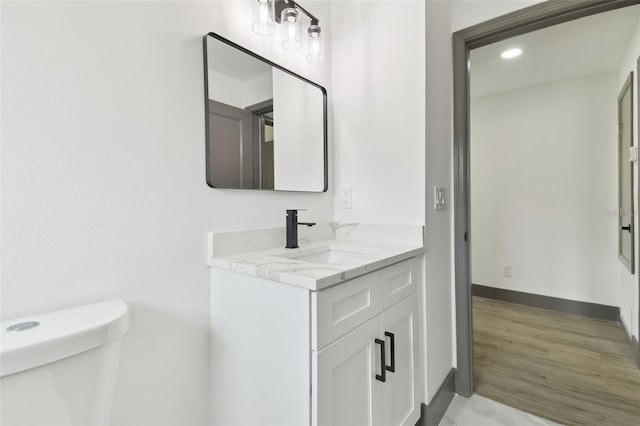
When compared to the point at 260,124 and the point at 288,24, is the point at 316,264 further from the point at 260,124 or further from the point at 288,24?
the point at 288,24

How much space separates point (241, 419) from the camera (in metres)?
1.04

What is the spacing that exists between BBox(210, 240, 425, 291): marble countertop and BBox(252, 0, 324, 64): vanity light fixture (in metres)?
0.95

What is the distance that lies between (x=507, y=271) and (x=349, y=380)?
3094 millimetres

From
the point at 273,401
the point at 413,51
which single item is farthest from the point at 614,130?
the point at 273,401

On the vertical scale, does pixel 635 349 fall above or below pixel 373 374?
below

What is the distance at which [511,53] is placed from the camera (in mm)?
2463

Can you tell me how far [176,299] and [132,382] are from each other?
10.7 inches

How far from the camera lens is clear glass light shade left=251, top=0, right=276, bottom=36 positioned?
1.26 meters

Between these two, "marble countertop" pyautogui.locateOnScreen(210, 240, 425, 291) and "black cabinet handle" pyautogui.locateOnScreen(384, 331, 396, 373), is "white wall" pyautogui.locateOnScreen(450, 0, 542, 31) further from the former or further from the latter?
"black cabinet handle" pyautogui.locateOnScreen(384, 331, 396, 373)

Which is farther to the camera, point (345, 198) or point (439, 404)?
point (345, 198)

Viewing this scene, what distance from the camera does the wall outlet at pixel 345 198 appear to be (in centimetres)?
171

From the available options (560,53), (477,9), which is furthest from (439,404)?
(560,53)

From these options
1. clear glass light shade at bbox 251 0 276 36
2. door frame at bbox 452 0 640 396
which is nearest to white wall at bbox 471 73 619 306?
door frame at bbox 452 0 640 396

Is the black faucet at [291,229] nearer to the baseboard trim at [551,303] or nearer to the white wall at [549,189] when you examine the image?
the white wall at [549,189]
